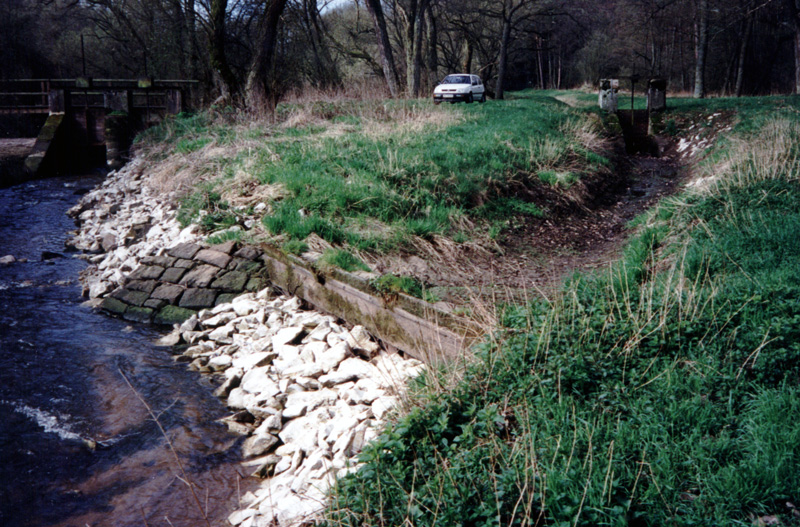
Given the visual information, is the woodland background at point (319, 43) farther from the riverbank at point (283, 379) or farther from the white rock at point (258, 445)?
the white rock at point (258, 445)

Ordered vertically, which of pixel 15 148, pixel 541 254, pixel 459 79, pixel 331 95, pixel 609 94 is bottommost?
pixel 541 254

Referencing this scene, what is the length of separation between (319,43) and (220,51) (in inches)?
409

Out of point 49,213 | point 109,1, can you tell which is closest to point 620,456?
point 49,213

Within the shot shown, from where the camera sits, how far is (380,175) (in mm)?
8445

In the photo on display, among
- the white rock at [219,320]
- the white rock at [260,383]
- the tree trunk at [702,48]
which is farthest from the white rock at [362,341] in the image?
the tree trunk at [702,48]

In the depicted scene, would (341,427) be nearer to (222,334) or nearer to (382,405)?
(382,405)

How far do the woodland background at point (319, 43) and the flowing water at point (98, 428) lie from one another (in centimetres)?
924

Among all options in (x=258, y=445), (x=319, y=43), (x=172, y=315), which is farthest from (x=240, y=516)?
(x=319, y=43)

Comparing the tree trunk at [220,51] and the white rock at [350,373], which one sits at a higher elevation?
the tree trunk at [220,51]

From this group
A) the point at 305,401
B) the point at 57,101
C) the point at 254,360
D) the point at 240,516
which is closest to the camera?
the point at 240,516

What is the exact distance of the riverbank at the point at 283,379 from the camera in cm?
405

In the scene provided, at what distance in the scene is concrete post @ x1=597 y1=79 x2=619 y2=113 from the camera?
55.3 ft

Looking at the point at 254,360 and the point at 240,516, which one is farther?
the point at 254,360

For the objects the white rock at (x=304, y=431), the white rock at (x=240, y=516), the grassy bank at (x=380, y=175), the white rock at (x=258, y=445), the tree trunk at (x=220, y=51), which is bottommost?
the white rock at (x=240, y=516)
